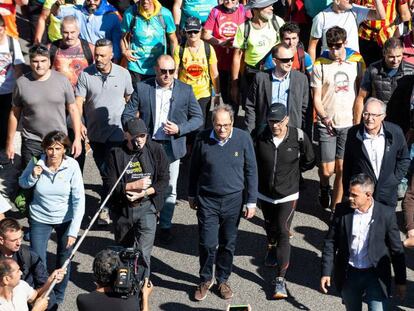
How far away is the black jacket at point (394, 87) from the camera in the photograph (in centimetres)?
1075

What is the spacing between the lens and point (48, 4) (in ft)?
42.8

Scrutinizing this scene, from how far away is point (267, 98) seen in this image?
34.7 ft

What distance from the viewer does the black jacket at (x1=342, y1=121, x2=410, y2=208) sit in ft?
31.6

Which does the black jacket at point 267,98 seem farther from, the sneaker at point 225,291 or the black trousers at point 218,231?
the sneaker at point 225,291

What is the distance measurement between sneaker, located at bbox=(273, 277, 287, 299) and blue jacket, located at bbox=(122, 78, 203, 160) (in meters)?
1.78

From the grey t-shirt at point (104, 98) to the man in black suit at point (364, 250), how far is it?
129 inches

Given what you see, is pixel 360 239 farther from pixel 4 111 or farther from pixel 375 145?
pixel 4 111

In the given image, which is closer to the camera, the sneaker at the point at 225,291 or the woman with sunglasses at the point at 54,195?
the woman with sunglasses at the point at 54,195

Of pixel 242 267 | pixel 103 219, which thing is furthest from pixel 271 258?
pixel 103 219

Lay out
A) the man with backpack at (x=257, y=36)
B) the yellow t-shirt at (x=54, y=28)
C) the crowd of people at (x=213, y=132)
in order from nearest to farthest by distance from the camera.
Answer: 1. the crowd of people at (x=213, y=132)
2. the man with backpack at (x=257, y=36)
3. the yellow t-shirt at (x=54, y=28)

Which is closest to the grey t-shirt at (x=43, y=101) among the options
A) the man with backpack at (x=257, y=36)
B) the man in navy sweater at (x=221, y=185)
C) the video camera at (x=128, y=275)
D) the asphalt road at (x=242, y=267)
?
the asphalt road at (x=242, y=267)

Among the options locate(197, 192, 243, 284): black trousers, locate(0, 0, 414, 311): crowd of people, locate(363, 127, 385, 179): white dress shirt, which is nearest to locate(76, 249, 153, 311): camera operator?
locate(0, 0, 414, 311): crowd of people

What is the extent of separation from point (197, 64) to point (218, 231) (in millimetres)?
2606

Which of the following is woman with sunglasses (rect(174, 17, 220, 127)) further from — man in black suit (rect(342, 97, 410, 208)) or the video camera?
the video camera
